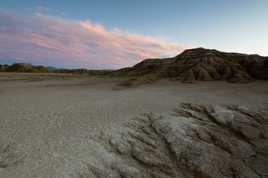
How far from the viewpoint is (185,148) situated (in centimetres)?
470

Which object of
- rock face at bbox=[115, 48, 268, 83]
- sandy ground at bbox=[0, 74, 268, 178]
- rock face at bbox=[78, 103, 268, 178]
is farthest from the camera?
rock face at bbox=[115, 48, 268, 83]

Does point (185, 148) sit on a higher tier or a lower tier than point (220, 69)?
lower

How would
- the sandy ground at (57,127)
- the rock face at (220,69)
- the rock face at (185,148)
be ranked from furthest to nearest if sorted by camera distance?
the rock face at (220,69) < the rock face at (185,148) < the sandy ground at (57,127)

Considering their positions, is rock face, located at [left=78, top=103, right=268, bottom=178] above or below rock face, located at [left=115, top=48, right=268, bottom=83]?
below

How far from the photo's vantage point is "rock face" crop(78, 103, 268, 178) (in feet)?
12.8

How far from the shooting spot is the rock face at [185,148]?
3912 mm

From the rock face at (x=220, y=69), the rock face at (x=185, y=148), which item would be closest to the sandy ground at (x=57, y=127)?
the rock face at (x=185, y=148)

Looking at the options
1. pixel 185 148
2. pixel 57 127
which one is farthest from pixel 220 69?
pixel 57 127

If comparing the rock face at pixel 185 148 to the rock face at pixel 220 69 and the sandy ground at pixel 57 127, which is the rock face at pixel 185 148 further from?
the rock face at pixel 220 69

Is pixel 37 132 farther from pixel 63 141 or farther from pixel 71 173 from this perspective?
pixel 71 173

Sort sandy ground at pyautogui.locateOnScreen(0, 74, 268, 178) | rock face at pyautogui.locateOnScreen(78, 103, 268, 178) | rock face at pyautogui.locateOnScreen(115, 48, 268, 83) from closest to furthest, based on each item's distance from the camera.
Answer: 1. sandy ground at pyautogui.locateOnScreen(0, 74, 268, 178)
2. rock face at pyautogui.locateOnScreen(78, 103, 268, 178)
3. rock face at pyautogui.locateOnScreen(115, 48, 268, 83)

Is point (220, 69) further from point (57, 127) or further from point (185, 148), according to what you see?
point (57, 127)

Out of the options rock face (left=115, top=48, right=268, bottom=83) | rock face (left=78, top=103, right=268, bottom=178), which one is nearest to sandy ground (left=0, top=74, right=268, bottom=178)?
rock face (left=78, top=103, right=268, bottom=178)

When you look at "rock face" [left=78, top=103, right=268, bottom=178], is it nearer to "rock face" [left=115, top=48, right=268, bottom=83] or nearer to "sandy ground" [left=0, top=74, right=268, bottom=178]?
"sandy ground" [left=0, top=74, right=268, bottom=178]
